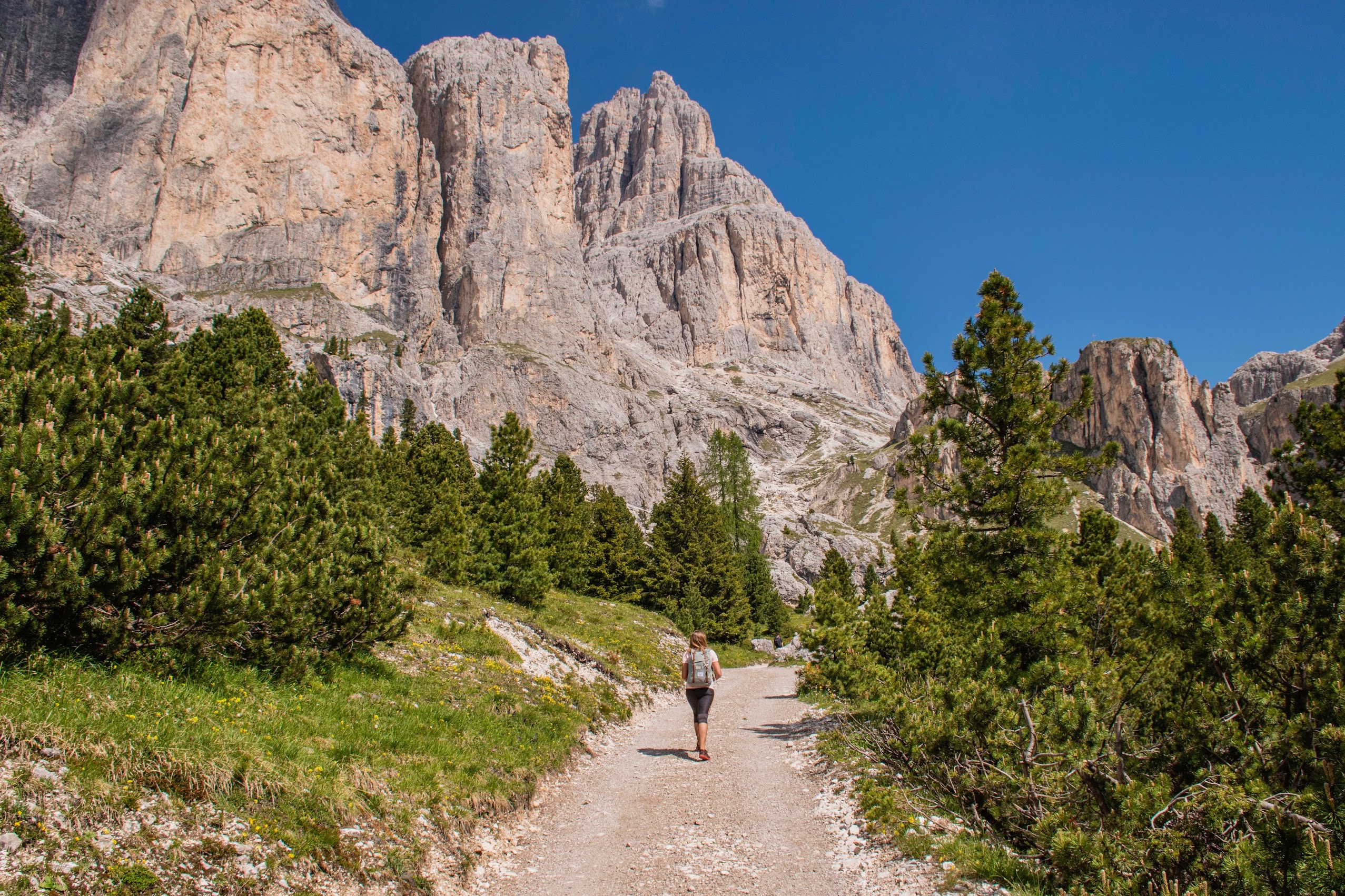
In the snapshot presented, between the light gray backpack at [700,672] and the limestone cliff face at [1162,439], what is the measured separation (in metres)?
152

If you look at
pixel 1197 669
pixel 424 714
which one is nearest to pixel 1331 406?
pixel 1197 669

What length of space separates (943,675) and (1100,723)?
26.0ft

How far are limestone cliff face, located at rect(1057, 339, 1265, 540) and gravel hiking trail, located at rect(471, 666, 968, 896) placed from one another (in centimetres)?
15291

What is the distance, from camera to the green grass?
18.6 feet

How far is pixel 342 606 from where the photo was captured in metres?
10.7

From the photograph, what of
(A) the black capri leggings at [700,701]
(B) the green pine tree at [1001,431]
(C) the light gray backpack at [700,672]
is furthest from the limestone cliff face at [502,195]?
(A) the black capri leggings at [700,701]

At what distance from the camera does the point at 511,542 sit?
2531 cm

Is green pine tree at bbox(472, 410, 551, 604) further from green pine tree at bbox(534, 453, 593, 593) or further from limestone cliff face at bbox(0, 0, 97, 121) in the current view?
limestone cliff face at bbox(0, 0, 97, 121)

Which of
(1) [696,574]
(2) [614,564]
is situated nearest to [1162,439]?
(1) [696,574]

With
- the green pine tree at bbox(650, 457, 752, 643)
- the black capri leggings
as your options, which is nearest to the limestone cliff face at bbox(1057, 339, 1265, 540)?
the green pine tree at bbox(650, 457, 752, 643)

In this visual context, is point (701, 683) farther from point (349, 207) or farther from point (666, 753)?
point (349, 207)

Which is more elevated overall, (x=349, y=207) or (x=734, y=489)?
(x=349, y=207)

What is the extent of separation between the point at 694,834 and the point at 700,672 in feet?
13.8

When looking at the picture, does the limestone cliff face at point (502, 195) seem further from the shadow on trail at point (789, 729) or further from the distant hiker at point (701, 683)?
the distant hiker at point (701, 683)
